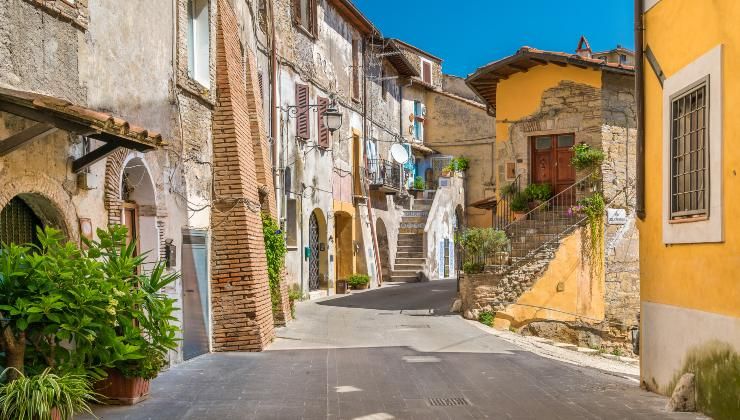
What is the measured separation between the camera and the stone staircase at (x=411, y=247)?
3064 cm

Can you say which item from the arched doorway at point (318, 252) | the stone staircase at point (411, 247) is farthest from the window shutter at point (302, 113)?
the stone staircase at point (411, 247)

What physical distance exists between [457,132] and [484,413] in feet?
101

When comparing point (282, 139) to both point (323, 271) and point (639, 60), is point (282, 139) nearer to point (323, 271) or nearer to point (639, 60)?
point (323, 271)

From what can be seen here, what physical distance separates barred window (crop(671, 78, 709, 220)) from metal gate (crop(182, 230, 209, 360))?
6859 millimetres

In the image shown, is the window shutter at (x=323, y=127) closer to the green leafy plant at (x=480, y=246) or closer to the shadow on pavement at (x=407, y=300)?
the shadow on pavement at (x=407, y=300)

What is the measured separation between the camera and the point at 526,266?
58.6 ft

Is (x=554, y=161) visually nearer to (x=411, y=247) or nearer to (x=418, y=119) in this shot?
(x=411, y=247)

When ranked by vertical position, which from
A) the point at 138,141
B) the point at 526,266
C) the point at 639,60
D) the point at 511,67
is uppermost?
the point at 511,67

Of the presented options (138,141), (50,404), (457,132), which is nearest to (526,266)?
(138,141)

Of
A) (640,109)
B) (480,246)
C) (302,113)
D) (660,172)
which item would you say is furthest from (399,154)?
(660,172)

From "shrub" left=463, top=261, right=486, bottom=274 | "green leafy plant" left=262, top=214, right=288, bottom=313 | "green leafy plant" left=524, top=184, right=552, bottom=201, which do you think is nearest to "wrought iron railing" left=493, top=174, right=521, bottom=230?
"green leafy plant" left=524, top=184, right=552, bottom=201

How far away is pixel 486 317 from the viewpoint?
17.4 metres

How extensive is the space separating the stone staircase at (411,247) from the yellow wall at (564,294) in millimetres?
12409

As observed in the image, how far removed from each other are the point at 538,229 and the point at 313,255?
7.96 meters
